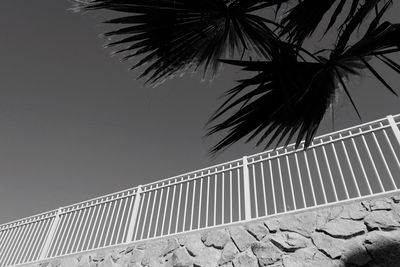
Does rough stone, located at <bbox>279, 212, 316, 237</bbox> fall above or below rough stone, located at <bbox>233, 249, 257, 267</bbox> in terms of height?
above

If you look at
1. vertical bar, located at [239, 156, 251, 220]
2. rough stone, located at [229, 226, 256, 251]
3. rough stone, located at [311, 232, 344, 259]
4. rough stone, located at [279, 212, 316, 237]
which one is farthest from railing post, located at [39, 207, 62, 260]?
rough stone, located at [311, 232, 344, 259]

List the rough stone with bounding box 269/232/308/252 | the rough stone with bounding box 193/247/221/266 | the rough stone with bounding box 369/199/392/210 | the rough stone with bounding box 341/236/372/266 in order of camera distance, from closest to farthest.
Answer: the rough stone with bounding box 341/236/372/266 → the rough stone with bounding box 369/199/392/210 → the rough stone with bounding box 269/232/308/252 → the rough stone with bounding box 193/247/221/266

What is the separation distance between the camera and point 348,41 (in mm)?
1399

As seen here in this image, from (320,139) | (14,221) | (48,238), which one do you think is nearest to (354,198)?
(320,139)

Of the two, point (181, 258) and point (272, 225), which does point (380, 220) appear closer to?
point (272, 225)

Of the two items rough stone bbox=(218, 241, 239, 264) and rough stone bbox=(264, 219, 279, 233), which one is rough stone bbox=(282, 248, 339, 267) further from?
rough stone bbox=(218, 241, 239, 264)

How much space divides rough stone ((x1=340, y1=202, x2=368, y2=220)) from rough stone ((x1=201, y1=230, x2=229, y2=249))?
1552 mm

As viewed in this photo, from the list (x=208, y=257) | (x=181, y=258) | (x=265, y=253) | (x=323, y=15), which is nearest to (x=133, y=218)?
(x=181, y=258)

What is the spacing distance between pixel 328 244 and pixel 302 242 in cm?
29

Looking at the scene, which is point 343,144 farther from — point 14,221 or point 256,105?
point 14,221

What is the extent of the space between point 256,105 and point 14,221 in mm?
7842

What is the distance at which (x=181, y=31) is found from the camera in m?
1.45

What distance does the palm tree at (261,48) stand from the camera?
51.3 inches

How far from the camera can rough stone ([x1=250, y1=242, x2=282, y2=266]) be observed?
353 centimetres
